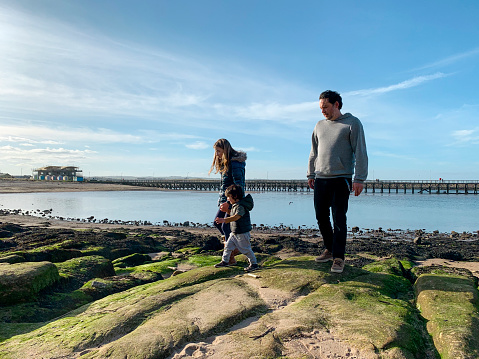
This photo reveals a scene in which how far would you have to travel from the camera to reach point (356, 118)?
4.88 metres

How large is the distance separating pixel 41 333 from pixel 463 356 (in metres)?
4.01

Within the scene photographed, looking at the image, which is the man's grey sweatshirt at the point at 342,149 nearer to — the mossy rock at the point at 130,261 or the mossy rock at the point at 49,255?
the mossy rock at the point at 130,261

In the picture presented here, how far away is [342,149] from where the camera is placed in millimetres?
4906

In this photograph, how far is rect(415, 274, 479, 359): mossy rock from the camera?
305 centimetres

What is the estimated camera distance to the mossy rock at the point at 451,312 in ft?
10.0

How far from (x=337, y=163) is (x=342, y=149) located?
0.21m

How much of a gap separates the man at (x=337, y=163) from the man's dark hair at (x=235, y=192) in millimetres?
1241

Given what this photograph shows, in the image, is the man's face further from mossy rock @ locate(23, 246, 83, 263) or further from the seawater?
the seawater

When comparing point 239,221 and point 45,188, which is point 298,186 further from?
point 239,221

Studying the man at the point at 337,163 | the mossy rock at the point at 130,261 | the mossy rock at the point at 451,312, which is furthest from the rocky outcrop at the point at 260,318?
the mossy rock at the point at 130,261

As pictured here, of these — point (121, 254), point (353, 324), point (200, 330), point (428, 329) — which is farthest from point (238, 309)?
point (121, 254)

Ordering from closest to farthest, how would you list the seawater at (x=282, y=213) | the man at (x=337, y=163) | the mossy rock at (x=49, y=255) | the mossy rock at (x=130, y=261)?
the man at (x=337, y=163) → the mossy rock at (x=49, y=255) → the mossy rock at (x=130, y=261) → the seawater at (x=282, y=213)

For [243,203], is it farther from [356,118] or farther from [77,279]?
[77,279]

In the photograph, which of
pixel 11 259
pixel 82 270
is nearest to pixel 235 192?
pixel 82 270
